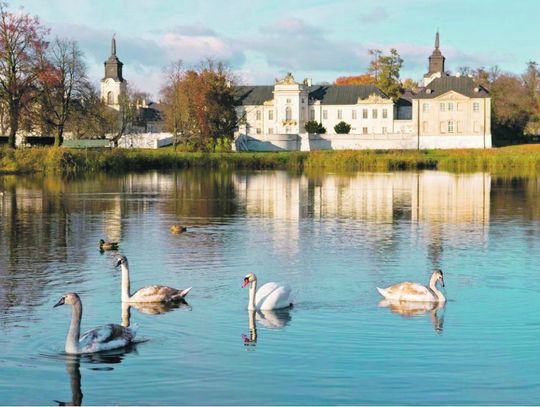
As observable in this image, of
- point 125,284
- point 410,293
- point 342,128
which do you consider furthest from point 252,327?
point 342,128

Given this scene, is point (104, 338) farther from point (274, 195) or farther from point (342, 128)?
point (342, 128)

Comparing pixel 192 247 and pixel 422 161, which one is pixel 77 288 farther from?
pixel 422 161

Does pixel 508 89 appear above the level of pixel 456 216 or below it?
above

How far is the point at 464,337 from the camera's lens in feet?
50.3

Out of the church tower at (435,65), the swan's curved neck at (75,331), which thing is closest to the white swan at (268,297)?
the swan's curved neck at (75,331)

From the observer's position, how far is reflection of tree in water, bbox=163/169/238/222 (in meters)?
39.1

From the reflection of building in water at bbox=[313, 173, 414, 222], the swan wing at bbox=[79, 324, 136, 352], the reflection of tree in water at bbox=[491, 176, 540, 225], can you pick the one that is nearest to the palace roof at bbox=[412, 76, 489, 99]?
the reflection of building in water at bbox=[313, 173, 414, 222]

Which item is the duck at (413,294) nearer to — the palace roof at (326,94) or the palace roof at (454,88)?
the palace roof at (454,88)

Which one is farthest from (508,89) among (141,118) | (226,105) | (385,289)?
(385,289)

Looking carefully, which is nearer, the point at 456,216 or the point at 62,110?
the point at 456,216

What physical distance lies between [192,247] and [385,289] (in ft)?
31.7

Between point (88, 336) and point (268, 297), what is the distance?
13.6ft

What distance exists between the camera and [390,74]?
14188 centimetres

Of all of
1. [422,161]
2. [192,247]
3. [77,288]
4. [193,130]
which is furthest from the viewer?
[193,130]
